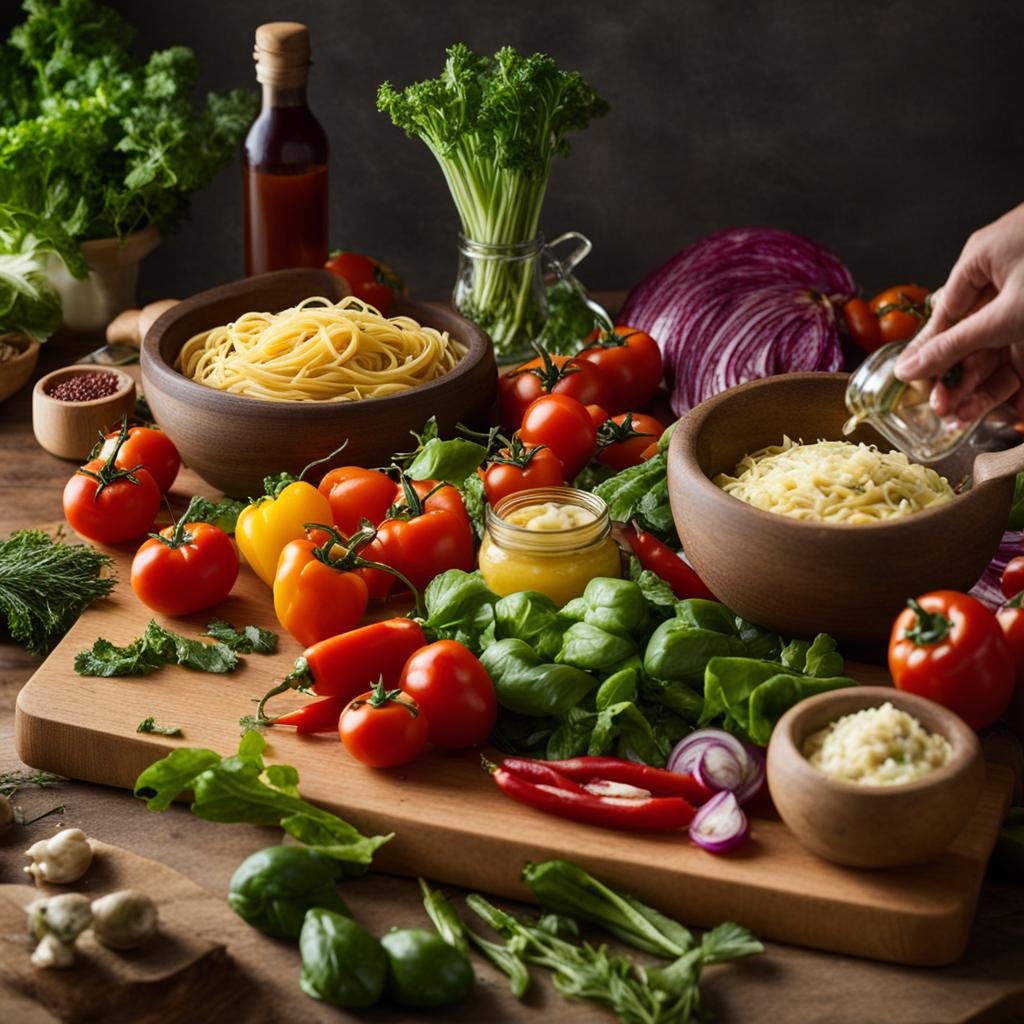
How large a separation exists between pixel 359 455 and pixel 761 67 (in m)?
2.39

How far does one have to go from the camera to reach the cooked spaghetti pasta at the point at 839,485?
262 centimetres

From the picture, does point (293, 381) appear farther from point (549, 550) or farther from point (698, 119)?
point (698, 119)

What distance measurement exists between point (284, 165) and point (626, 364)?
3.34 feet

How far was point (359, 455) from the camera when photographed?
324cm

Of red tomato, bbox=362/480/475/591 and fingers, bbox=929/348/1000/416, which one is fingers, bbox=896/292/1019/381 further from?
red tomato, bbox=362/480/475/591

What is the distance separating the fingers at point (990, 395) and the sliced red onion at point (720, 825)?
889mm

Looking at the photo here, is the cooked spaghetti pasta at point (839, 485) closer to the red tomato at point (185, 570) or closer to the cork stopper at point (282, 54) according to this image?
the red tomato at point (185, 570)

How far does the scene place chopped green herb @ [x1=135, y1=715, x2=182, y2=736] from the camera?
100.0 inches

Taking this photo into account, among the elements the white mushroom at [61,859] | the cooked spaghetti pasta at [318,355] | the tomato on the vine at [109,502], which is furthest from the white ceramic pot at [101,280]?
the white mushroom at [61,859]

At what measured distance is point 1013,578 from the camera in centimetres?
279

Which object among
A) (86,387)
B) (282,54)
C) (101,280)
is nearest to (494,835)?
(86,387)

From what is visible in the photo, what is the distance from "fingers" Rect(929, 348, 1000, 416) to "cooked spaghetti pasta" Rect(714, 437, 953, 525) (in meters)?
0.13

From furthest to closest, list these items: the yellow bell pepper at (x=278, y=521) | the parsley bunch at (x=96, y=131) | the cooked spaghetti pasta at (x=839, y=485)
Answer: the parsley bunch at (x=96, y=131), the yellow bell pepper at (x=278, y=521), the cooked spaghetti pasta at (x=839, y=485)

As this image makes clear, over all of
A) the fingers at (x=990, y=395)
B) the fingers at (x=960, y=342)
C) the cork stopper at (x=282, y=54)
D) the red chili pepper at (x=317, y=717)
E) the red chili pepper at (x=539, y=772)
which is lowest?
the red chili pepper at (x=317, y=717)
